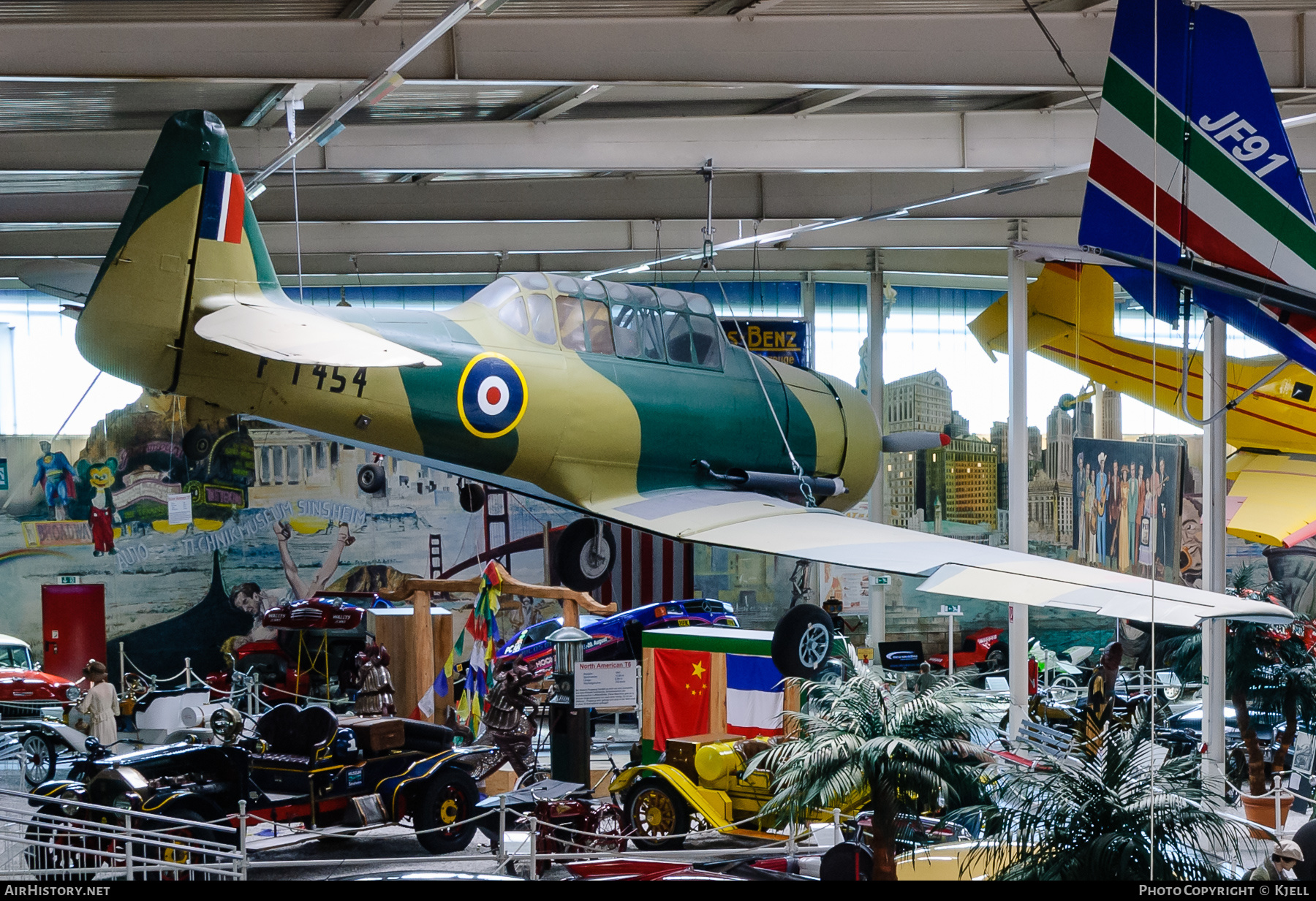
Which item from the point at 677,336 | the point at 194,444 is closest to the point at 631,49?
the point at 677,336

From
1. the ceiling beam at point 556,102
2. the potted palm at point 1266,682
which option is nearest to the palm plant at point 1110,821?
the ceiling beam at point 556,102

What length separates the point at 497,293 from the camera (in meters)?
6.82

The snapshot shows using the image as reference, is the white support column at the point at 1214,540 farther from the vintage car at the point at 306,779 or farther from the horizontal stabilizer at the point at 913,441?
the vintage car at the point at 306,779

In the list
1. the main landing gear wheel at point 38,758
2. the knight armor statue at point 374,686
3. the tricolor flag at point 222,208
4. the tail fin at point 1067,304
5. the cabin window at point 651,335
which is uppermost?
the tail fin at point 1067,304

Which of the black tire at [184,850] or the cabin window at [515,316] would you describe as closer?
the cabin window at [515,316]

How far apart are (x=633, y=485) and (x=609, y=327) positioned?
982 millimetres

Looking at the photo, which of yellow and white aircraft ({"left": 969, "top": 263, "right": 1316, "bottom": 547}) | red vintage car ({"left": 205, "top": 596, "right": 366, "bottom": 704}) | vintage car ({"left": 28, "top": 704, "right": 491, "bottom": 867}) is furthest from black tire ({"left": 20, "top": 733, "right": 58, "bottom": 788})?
yellow and white aircraft ({"left": 969, "top": 263, "right": 1316, "bottom": 547})

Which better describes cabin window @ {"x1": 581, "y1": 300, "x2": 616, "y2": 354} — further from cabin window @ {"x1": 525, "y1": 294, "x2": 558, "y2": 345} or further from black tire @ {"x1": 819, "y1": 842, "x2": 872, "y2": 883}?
black tire @ {"x1": 819, "y1": 842, "x2": 872, "y2": 883}

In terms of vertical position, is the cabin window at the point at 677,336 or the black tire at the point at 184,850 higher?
the cabin window at the point at 677,336

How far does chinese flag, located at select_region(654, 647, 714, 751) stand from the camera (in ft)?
36.4

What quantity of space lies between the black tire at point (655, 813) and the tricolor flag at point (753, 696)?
4.29 feet

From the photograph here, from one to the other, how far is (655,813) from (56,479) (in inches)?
475

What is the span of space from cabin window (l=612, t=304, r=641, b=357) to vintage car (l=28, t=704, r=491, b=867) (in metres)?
3.70

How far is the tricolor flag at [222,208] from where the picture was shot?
5781 millimetres
